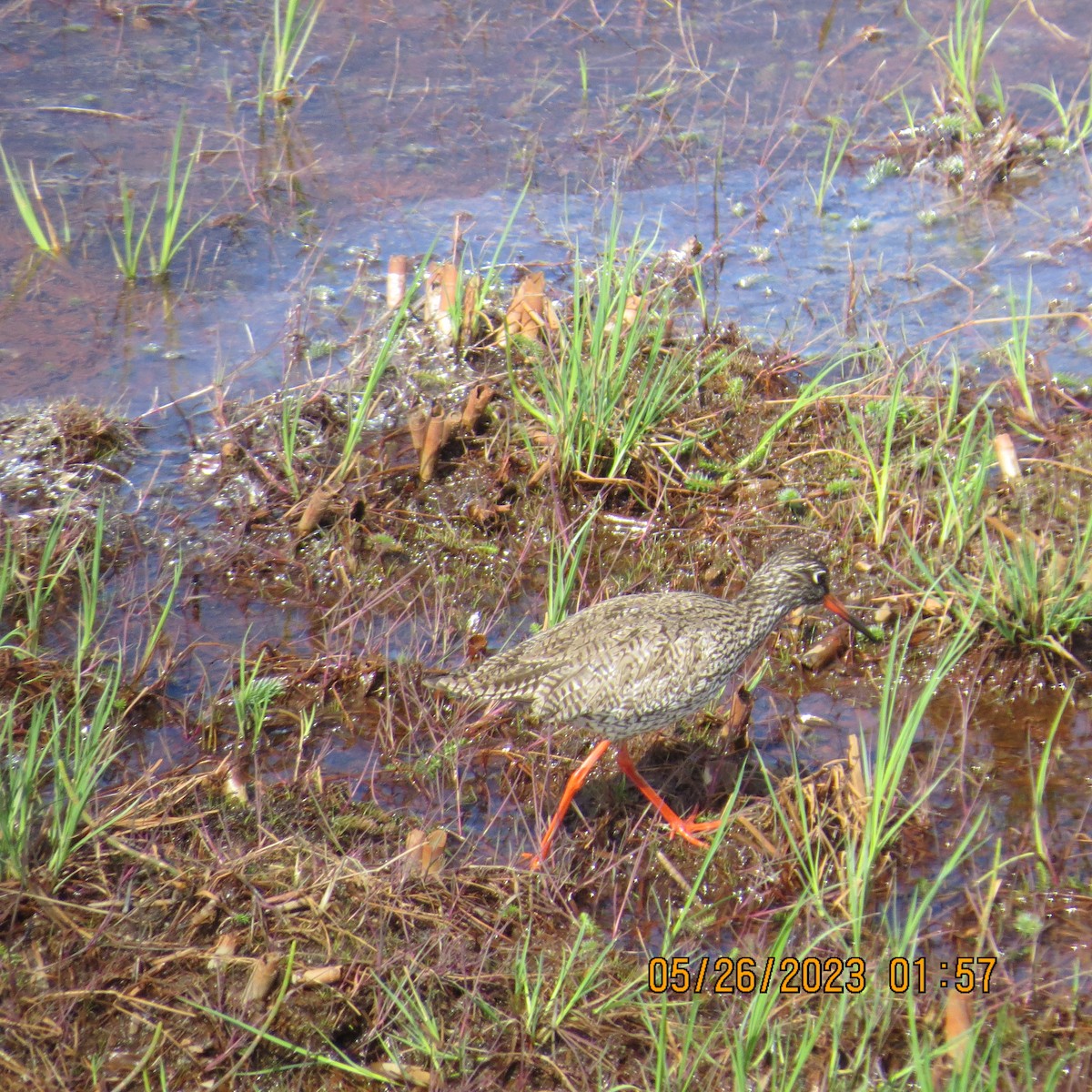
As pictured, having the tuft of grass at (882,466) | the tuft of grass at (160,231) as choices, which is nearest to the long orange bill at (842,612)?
the tuft of grass at (882,466)

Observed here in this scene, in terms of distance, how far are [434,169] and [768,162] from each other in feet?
7.12

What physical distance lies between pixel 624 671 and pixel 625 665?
0.02 m

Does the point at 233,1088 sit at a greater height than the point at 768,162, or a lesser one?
lesser

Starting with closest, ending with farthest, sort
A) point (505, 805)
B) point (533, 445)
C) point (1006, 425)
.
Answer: point (505, 805)
point (533, 445)
point (1006, 425)

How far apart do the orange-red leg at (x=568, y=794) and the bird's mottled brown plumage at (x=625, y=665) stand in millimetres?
113

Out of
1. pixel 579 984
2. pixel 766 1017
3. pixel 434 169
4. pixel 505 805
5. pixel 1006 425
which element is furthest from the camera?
pixel 434 169

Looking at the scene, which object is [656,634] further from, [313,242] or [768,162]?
[768,162]

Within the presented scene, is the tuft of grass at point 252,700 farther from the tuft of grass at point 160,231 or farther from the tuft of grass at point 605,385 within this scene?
the tuft of grass at point 160,231

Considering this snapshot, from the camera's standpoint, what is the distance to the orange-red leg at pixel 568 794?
14.6 ft

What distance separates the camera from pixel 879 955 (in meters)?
4.20

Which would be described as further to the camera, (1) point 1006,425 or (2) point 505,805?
(1) point 1006,425

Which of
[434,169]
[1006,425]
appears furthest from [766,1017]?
[434,169]

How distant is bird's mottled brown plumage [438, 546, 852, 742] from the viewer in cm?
472

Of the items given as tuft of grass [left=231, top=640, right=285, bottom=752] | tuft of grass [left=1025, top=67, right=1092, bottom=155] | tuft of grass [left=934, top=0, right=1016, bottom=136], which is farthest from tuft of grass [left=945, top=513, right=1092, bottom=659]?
tuft of grass [left=934, top=0, right=1016, bottom=136]
